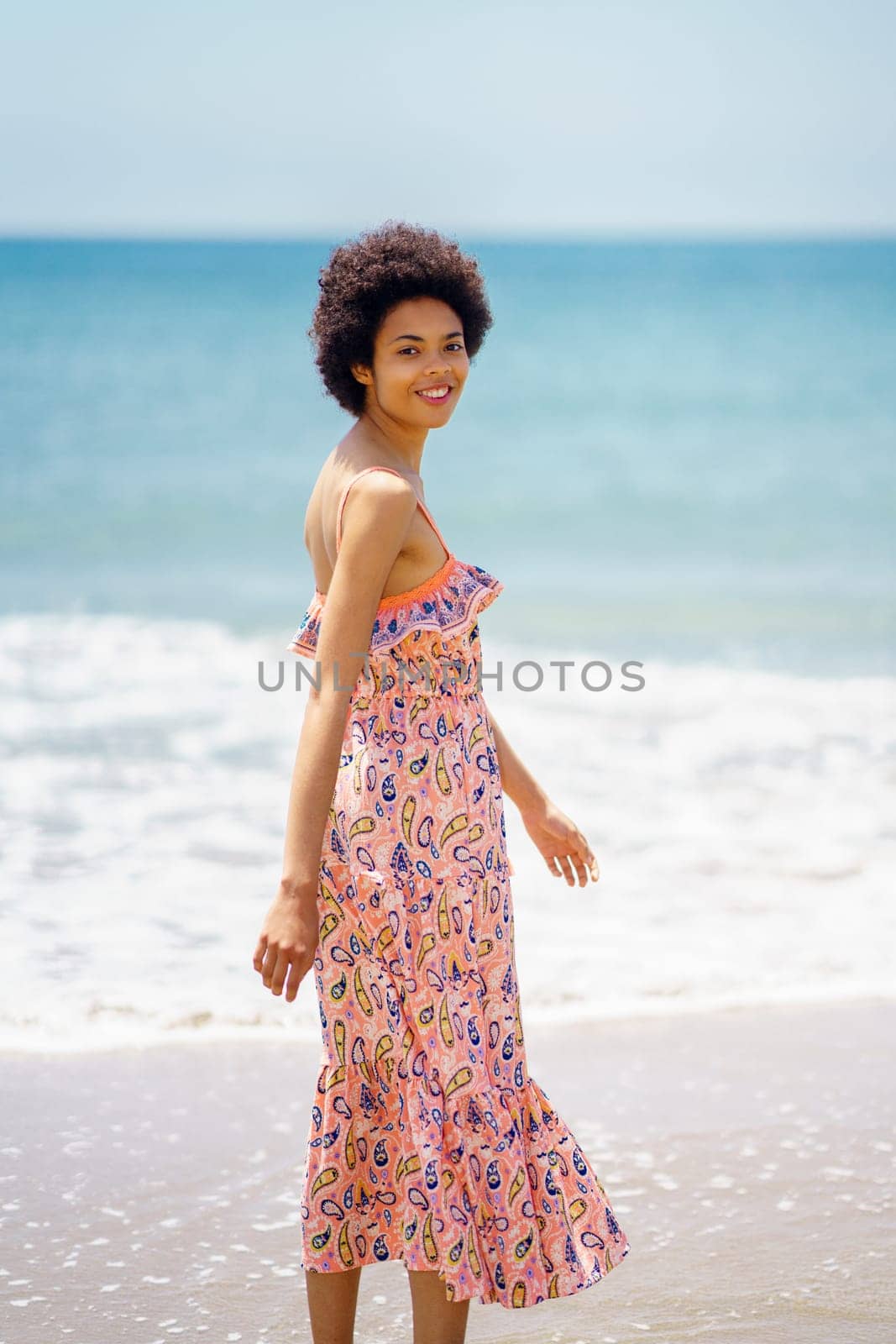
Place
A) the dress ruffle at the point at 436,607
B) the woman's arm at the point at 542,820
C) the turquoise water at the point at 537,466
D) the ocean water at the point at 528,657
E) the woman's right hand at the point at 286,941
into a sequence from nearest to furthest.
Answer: the woman's right hand at the point at 286,941, the dress ruffle at the point at 436,607, the woman's arm at the point at 542,820, the ocean water at the point at 528,657, the turquoise water at the point at 537,466

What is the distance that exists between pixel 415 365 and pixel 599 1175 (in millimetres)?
1791

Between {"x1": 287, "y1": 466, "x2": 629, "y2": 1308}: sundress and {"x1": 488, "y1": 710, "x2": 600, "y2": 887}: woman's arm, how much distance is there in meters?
0.20

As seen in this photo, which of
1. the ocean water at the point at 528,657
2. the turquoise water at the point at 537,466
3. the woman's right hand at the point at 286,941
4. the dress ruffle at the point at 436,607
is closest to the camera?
the woman's right hand at the point at 286,941

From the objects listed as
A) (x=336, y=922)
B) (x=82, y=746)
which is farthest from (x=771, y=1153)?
(x=82, y=746)

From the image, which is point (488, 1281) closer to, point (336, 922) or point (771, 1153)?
point (336, 922)

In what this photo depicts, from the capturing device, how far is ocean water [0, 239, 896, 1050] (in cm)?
441

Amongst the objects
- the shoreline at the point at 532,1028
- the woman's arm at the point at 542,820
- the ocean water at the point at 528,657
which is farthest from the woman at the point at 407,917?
the ocean water at the point at 528,657

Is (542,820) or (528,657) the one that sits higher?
(528,657)

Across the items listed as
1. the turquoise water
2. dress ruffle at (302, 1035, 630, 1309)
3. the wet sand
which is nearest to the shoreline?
the wet sand

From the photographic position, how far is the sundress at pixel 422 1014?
2277mm

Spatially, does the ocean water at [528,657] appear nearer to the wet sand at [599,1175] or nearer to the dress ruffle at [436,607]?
the wet sand at [599,1175]

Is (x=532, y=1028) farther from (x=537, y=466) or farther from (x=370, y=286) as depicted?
(x=537, y=466)

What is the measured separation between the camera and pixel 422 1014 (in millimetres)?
2279

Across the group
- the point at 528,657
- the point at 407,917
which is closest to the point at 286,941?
the point at 407,917
